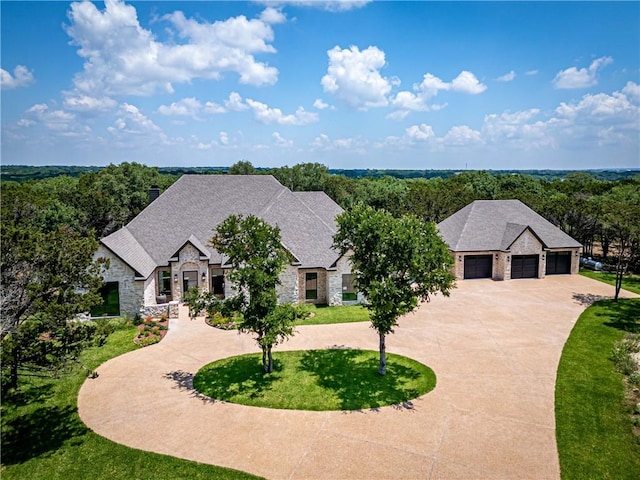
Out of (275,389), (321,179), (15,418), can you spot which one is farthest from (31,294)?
(321,179)

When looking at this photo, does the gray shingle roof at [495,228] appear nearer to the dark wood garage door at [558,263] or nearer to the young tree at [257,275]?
the dark wood garage door at [558,263]

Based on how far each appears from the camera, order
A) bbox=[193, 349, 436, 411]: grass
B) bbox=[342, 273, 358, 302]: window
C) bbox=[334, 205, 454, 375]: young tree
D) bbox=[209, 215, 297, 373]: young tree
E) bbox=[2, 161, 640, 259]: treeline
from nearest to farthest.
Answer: bbox=[193, 349, 436, 411]: grass < bbox=[334, 205, 454, 375]: young tree < bbox=[209, 215, 297, 373]: young tree < bbox=[342, 273, 358, 302]: window < bbox=[2, 161, 640, 259]: treeline

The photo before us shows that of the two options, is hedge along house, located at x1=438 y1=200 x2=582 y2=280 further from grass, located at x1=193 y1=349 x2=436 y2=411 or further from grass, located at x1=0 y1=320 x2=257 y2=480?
grass, located at x1=0 y1=320 x2=257 y2=480

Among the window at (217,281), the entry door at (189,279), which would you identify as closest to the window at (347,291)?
the window at (217,281)

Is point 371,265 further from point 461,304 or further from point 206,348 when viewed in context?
point 461,304

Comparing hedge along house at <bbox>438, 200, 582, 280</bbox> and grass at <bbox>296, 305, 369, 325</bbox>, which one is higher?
hedge along house at <bbox>438, 200, 582, 280</bbox>

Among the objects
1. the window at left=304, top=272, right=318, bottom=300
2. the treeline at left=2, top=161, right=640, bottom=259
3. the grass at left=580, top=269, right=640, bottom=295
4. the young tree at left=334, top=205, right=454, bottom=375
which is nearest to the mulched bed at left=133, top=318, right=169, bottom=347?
the window at left=304, top=272, right=318, bottom=300
